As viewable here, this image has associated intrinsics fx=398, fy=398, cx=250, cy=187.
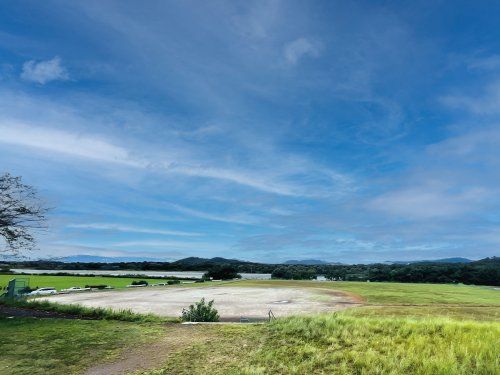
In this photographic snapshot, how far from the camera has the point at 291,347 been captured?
12.6m

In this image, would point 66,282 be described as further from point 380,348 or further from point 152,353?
point 380,348

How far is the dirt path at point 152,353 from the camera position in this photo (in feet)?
40.5

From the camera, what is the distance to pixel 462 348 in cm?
1096

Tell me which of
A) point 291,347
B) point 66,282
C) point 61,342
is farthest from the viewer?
point 66,282

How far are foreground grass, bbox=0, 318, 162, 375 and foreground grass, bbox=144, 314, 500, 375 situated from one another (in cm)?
319

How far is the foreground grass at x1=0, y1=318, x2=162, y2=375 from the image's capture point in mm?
13062

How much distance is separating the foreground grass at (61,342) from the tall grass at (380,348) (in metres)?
5.80

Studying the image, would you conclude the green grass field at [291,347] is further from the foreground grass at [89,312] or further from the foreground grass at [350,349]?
the foreground grass at [89,312]

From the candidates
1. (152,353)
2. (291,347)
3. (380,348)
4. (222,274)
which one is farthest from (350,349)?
(222,274)

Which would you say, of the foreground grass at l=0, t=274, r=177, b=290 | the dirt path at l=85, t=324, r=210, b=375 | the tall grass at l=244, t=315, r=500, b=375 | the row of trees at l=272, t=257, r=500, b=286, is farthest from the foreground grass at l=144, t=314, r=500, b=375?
the row of trees at l=272, t=257, r=500, b=286

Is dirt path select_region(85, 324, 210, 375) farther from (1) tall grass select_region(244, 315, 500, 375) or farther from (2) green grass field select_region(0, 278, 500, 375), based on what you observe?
(1) tall grass select_region(244, 315, 500, 375)

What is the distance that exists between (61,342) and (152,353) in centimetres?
442

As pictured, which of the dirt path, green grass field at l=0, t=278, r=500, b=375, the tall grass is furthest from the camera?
the dirt path

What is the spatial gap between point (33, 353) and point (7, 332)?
4.51m
